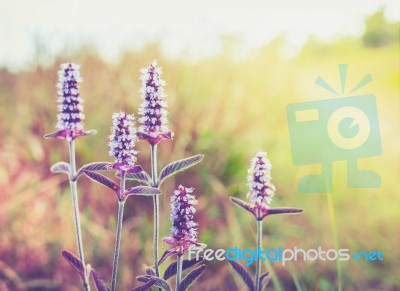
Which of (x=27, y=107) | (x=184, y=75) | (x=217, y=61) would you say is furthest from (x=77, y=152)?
(x=217, y=61)

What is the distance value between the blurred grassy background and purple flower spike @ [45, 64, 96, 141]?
20.3 inches

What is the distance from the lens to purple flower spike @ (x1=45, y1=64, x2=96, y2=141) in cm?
68

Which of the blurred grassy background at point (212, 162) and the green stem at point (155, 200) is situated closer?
the green stem at point (155, 200)

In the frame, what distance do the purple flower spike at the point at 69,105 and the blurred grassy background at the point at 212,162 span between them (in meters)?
0.52

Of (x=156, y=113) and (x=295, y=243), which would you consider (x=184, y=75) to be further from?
(x=156, y=113)

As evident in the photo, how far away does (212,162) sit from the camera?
143 centimetres

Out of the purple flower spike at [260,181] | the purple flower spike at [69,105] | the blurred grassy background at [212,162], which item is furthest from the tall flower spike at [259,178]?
the blurred grassy background at [212,162]

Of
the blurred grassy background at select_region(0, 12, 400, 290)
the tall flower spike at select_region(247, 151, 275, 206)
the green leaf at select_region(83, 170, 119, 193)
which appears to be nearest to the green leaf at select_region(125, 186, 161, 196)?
the green leaf at select_region(83, 170, 119, 193)

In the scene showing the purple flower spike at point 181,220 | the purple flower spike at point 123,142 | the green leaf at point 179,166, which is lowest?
the purple flower spike at point 181,220

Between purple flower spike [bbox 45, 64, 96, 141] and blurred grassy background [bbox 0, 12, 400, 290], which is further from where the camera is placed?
blurred grassy background [bbox 0, 12, 400, 290]

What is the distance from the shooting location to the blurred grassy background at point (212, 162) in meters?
1.26

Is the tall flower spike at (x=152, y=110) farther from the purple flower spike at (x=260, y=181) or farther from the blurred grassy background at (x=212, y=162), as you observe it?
the blurred grassy background at (x=212, y=162)

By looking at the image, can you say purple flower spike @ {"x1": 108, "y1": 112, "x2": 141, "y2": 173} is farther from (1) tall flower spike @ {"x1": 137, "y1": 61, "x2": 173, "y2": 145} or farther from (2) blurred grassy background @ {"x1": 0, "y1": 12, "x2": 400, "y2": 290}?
(2) blurred grassy background @ {"x1": 0, "y1": 12, "x2": 400, "y2": 290}

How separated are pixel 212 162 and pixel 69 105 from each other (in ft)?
2.55
